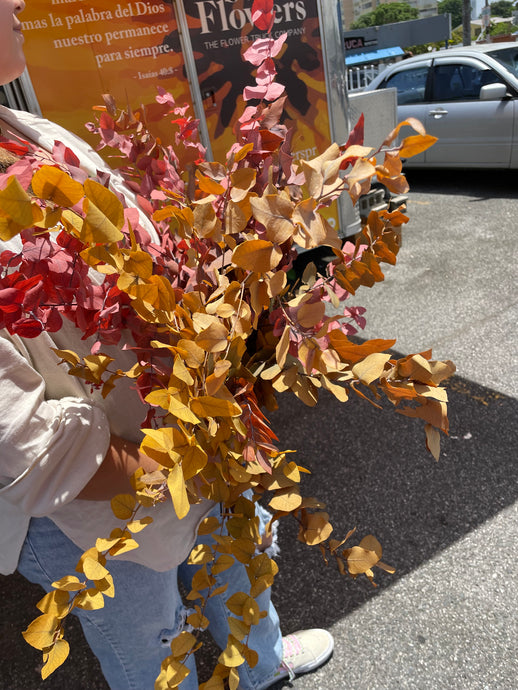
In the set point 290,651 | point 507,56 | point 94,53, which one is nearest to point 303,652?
point 290,651

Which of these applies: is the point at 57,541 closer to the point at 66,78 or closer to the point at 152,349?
the point at 152,349

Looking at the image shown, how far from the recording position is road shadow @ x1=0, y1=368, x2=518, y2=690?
2.01m

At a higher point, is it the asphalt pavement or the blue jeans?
the blue jeans

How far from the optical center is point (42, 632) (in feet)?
1.97

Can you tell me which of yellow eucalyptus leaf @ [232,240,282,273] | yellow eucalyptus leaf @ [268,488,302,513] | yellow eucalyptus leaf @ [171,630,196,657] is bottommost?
yellow eucalyptus leaf @ [171,630,196,657]

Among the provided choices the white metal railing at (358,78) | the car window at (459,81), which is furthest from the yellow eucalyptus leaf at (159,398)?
the white metal railing at (358,78)

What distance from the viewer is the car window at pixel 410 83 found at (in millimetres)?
7081

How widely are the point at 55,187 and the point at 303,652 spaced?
5.89 feet

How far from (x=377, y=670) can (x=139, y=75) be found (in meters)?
2.54

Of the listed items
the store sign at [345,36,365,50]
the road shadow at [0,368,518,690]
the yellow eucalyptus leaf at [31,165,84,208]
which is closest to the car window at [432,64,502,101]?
the road shadow at [0,368,518,690]

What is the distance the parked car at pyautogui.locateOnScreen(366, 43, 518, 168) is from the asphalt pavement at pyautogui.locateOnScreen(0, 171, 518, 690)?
342 cm

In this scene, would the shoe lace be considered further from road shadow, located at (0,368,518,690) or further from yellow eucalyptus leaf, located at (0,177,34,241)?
yellow eucalyptus leaf, located at (0,177,34,241)

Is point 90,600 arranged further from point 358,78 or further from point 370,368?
point 358,78

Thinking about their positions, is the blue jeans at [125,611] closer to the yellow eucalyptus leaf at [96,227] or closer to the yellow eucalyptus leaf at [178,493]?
the yellow eucalyptus leaf at [178,493]
